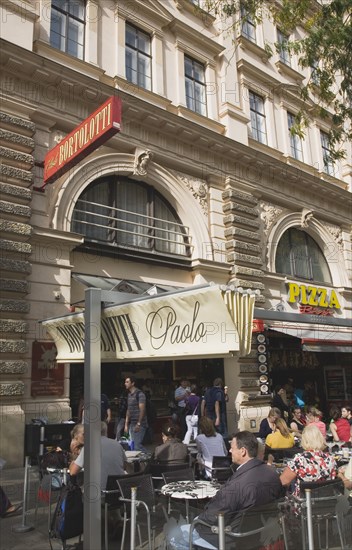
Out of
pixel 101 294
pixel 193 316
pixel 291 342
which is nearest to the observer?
pixel 193 316

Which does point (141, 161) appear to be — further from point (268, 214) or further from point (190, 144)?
point (268, 214)

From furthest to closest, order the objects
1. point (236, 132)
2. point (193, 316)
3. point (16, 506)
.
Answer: point (236, 132)
point (16, 506)
point (193, 316)

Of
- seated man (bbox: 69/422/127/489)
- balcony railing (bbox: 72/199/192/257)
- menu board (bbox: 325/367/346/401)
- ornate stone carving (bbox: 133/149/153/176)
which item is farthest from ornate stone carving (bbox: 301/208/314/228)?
seated man (bbox: 69/422/127/489)

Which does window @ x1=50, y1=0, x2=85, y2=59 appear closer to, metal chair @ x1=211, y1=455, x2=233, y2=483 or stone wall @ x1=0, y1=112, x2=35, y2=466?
stone wall @ x1=0, y1=112, x2=35, y2=466

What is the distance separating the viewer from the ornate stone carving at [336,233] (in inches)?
746

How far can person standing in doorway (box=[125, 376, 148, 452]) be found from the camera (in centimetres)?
891

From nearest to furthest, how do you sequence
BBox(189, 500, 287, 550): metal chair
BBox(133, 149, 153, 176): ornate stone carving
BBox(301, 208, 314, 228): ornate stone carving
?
BBox(189, 500, 287, 550): metal chair, BBox(133, 149, 153, 176): ornate stone carving, BBox(301, 208, 314, 228): ornate stone carving

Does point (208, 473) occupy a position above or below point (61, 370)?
below

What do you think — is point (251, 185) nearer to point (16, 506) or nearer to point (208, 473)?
point (208, 473)

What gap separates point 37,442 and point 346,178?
17.2m

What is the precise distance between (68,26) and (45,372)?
28.9 feet

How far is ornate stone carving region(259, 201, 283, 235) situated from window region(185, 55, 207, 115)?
3.69 meters

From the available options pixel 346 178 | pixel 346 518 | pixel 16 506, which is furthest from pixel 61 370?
pixel 346 178

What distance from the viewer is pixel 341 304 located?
18.7 metres
